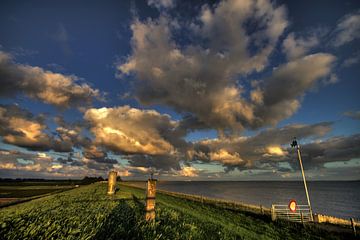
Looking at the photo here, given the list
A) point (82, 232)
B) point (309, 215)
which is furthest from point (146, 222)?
point (309, 215)

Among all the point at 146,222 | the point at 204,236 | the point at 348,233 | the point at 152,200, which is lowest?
the point at 348,233

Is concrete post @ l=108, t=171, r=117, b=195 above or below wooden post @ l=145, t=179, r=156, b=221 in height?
above

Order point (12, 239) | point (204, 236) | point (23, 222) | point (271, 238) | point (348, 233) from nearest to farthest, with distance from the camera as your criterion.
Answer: point (12, 239)
point (23, 222)
point (204, 236)
point (271, 238)
point (348, 233)

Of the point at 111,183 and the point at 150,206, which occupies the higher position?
the point at 111,183

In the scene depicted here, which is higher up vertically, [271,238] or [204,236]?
[204,236]

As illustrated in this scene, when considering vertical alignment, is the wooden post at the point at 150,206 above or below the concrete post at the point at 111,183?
below

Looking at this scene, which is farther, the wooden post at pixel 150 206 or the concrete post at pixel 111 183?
the concrete post at pixel 111 183

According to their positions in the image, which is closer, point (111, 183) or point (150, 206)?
point (150, 206)

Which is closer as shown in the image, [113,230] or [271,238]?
[113,230]

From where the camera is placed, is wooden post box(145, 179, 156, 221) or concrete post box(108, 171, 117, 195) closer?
wooden post box(145, 179, 156, 221)

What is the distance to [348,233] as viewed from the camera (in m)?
23.0

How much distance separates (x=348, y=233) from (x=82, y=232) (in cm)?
2842

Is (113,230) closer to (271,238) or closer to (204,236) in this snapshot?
(204,236)

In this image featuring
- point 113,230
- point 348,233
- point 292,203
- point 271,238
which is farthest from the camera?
point 292,203
